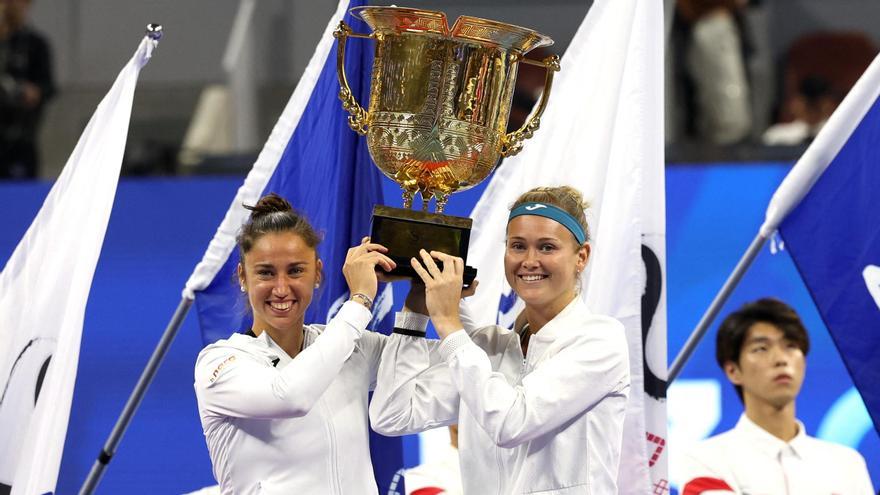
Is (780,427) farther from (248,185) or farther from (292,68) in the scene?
(292,68)

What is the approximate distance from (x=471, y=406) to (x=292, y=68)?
4236 millimetres

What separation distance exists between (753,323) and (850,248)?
103 cm

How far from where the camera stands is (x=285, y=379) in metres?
3.22

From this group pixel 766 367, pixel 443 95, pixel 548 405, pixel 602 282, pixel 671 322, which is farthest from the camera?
pixel 671 322

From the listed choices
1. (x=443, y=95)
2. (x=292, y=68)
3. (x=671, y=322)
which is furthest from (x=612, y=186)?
(x=292, y=68)

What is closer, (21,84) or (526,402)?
(526,402)

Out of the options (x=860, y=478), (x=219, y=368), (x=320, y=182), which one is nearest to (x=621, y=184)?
(x=320, y=182)

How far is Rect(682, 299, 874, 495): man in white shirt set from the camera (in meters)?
4.93

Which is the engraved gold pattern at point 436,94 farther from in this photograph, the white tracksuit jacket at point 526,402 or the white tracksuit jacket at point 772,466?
the white tracksuit jacket at point 772,466

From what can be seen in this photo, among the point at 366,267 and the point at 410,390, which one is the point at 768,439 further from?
the point at 366,267

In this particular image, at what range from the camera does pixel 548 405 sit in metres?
3.29

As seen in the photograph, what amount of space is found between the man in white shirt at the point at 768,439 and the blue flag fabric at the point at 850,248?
0.87 metres

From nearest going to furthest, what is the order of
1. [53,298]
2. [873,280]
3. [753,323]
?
[53,298] → [873,280] → [753,323]

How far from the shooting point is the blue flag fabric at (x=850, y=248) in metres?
4.08
